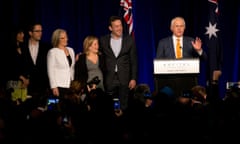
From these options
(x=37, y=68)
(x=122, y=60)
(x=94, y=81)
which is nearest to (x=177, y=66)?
(x=122, y=60)

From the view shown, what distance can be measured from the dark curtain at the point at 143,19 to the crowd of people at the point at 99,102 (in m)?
1.39

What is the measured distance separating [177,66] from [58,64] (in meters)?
1.51

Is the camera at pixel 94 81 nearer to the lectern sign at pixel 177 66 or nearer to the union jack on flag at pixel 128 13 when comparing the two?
the lectern sign at pixel 177 66

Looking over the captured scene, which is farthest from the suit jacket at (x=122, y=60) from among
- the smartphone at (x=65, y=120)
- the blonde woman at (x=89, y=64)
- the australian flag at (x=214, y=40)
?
the smartphone at (x=65, y=120)

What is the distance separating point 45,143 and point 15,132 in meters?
0.27

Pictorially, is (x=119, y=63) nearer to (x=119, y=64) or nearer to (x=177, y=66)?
(x=119, y=64)

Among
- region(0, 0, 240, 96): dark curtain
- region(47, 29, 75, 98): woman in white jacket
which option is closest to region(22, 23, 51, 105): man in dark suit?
region(47, 29, 75, 98): woman in white jacket

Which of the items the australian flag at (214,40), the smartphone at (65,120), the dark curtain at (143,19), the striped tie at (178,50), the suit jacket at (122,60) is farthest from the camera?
the dark curtain at (143,19)

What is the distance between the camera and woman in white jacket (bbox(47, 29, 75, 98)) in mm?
7984

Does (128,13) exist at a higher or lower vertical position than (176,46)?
higher

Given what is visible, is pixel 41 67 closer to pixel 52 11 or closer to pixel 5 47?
pixel 5 47

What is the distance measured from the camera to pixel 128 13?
9461mm

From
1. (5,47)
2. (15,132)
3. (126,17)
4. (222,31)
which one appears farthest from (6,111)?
(222,31)

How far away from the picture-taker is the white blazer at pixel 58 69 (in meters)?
8.00
